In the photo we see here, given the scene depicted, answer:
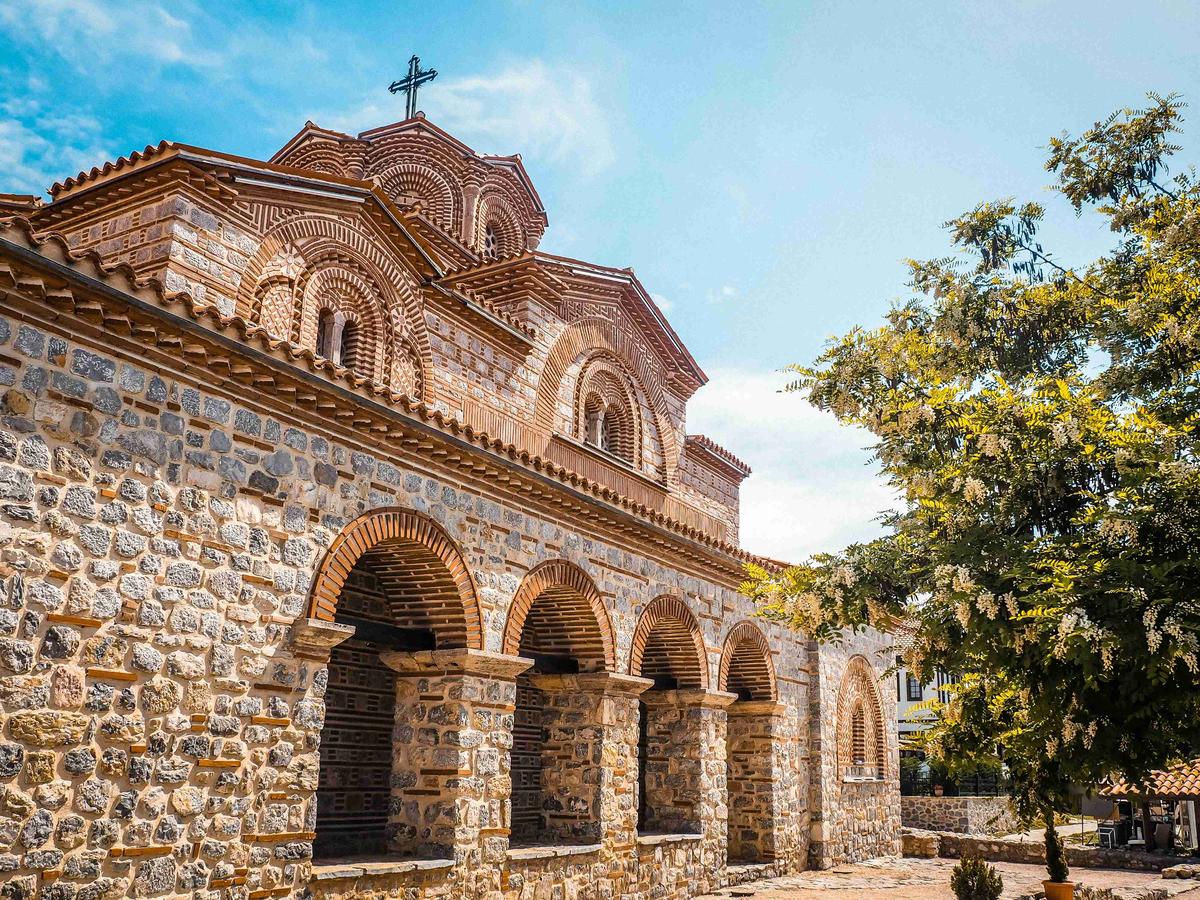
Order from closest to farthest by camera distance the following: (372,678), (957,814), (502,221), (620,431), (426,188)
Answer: (372,678)
(620,431)
(426,188)
(502,221)
(957,814)

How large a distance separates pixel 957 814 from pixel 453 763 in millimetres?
14871

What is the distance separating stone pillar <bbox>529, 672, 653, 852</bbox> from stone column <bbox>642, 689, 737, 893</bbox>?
53.9 inches

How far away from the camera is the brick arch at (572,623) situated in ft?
30.1

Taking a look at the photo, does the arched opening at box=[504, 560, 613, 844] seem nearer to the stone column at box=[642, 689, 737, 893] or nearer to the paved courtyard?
the stone column at box=[642, 689, 737, 893]

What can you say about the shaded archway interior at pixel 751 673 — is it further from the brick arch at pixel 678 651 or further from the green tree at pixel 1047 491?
the green tree at pixel 1047 491

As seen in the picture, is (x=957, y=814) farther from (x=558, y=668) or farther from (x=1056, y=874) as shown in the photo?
(x=558, y=668)

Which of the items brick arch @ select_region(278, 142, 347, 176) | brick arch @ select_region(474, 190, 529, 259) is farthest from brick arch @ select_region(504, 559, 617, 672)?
brick arch @ select_region(278, 142, 347, 176)

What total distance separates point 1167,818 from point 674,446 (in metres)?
12.0

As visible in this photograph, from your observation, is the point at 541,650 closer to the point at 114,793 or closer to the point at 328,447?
the point at 328,447

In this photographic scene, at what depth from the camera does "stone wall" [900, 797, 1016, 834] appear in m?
18.9

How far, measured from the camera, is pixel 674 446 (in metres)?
14.6

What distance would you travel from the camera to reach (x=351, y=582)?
28.0 ft

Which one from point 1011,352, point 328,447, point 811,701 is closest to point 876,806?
point 811,701

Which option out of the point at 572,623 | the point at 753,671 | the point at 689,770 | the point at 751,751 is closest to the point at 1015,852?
the point at 751,751
